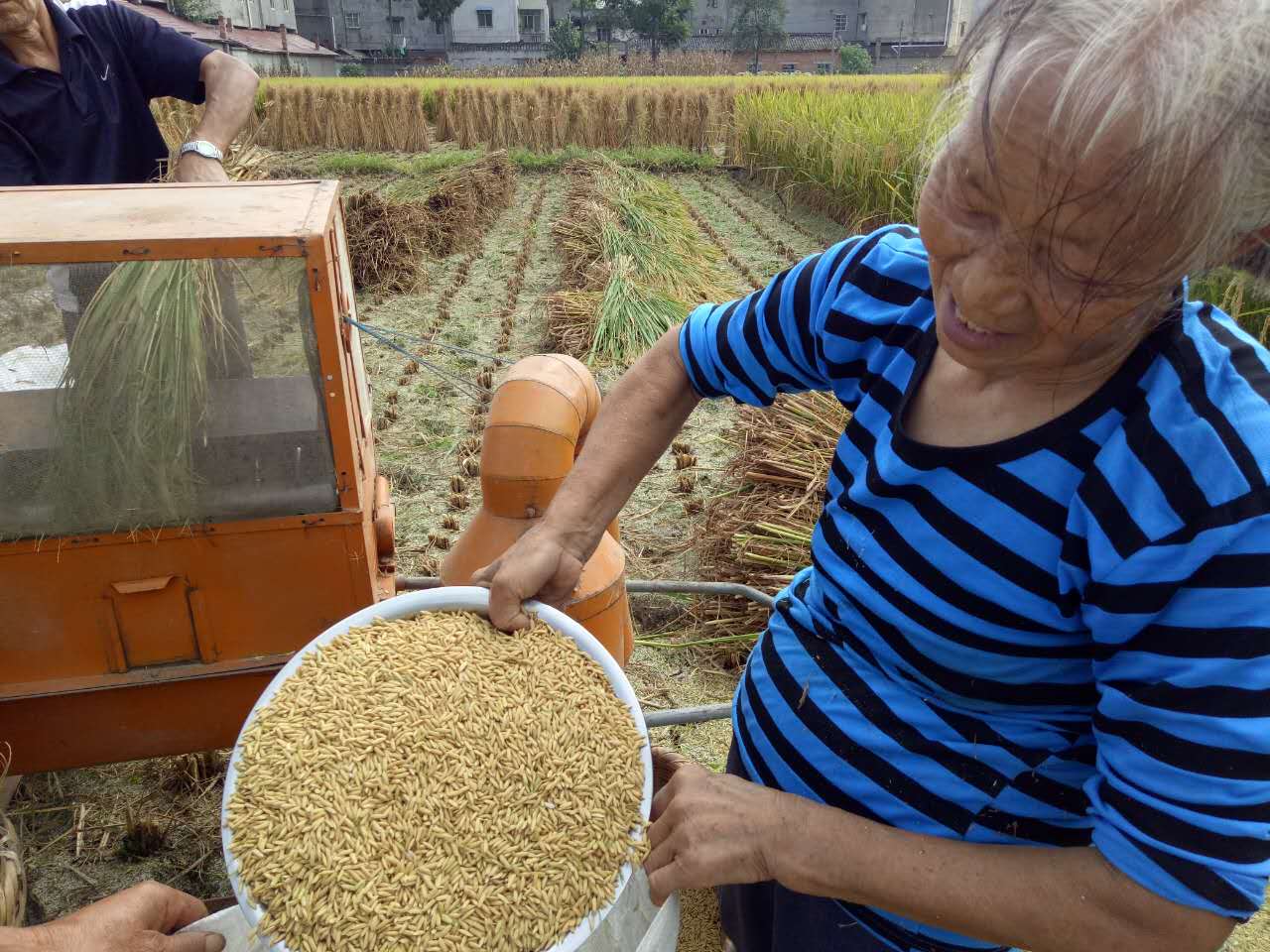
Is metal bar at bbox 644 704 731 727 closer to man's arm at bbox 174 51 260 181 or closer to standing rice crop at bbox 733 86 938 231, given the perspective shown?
man's arm at bbox 174 51 260 181

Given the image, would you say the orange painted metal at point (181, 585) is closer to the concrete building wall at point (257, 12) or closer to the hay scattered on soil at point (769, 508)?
the hay scattered on soil at point (769, 508)

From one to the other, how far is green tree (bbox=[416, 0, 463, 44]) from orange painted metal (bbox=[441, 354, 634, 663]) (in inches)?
→ 1937

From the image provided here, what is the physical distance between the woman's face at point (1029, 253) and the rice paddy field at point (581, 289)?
20 cm

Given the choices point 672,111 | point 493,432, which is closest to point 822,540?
point 493,432

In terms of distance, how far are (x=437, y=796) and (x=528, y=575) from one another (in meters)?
0.36

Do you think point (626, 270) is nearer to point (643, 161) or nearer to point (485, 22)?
point (643, 161)

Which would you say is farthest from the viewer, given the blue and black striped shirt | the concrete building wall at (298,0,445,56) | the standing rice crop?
the concrete building wall at (298,0,445,56)

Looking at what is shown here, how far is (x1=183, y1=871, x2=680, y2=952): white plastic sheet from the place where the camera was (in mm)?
1111

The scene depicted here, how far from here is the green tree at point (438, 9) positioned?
43594 mm

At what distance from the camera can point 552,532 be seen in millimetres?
1365

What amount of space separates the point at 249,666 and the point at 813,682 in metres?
1.30

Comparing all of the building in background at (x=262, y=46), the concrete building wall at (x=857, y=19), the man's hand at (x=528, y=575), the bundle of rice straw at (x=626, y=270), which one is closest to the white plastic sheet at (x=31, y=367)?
the man's hand at (x=528, y=575)

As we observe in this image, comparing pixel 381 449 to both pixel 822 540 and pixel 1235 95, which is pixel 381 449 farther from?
pixel 1235 95

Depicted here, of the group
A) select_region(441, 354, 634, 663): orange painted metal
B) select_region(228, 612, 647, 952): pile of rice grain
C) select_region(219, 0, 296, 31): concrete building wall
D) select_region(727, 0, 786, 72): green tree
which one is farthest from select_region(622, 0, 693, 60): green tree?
select_region(228, 612, 647, 952): pile of rice grain
